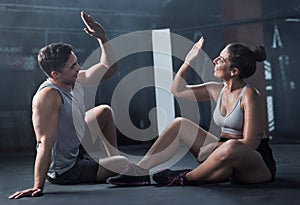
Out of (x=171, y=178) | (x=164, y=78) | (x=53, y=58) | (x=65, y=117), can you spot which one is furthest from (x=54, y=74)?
(x=164, y=78)

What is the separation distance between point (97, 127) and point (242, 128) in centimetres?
88

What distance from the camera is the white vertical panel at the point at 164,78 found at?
3854mm

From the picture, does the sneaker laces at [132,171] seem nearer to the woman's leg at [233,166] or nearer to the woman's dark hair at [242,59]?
the woman's leg at [233,166]

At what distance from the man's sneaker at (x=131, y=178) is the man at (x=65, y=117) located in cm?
5

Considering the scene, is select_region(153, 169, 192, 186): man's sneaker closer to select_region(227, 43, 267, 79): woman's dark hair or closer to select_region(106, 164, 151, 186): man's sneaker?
select_region(106, 164, 151, 186): man's sneaker

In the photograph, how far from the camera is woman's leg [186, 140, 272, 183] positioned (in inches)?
66.9

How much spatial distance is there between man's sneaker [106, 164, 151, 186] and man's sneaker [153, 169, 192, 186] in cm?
6

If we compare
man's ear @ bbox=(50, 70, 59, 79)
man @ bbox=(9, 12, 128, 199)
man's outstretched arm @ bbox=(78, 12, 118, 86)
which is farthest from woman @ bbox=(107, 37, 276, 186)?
man's ear @ bbox=(50, 70, 59, 79)

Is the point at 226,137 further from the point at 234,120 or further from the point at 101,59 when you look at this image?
the point at 101,59

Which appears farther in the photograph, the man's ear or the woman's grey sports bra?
the man's ear

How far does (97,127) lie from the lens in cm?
230

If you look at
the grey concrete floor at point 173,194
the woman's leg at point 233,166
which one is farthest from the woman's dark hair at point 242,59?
the grey concrete floor at point 173,194

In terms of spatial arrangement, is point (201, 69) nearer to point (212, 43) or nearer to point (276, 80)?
point (212, 43)

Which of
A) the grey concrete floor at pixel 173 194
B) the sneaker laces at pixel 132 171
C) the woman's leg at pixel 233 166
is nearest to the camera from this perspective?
the grey concrete floor at pixel 173 194
